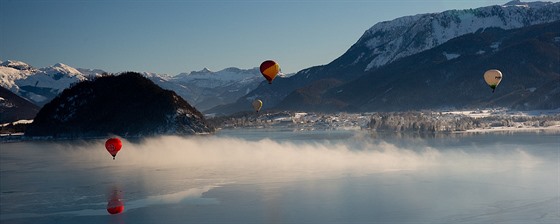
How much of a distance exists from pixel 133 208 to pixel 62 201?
713 centimetres

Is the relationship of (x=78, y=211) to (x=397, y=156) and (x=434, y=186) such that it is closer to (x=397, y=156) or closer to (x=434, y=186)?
(x=434, y=186)

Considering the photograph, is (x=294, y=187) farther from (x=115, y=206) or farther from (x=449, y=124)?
(x=449, y=124)

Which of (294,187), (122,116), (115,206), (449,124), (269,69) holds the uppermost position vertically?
(269,69)

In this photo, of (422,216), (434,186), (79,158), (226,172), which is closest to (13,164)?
(79,158)

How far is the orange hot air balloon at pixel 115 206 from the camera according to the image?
4797cm

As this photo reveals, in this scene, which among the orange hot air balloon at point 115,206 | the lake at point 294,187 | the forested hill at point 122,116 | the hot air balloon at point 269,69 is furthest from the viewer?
the forested hill at point 122,116

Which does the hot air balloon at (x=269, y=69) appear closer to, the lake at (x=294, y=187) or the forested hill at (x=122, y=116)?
the lake at (x=294, y=187)

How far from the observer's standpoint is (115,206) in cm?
5016

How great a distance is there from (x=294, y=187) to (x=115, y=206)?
50.3ft

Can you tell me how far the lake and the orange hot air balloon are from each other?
42 cm

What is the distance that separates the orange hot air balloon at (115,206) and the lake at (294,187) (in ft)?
1.38

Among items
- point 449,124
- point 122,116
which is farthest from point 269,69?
point 122,116

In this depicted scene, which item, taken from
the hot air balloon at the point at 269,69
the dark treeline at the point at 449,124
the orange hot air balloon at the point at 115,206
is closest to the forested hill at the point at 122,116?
the dark treeline at the point at 449,124

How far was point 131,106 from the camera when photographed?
19150 cm
